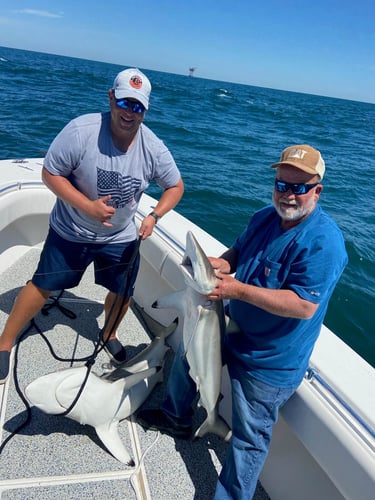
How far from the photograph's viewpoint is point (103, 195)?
109 inches

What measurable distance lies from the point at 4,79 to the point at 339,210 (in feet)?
85.1

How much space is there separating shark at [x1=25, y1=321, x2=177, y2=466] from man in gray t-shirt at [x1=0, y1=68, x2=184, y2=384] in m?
0.56

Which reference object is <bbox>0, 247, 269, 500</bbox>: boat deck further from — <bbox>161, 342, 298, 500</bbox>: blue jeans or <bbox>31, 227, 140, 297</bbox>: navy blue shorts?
<bbox>31, 227, 140, 297</bbox>: navy blue shorts

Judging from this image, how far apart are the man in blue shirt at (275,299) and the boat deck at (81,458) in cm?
38

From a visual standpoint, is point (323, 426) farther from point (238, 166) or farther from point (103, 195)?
point (238, 166)

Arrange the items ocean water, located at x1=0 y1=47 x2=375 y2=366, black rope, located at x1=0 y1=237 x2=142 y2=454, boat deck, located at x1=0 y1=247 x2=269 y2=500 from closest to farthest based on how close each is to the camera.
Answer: boat deck, located at x1=0 y1=247 x2=269 y2=500 → black rope, located at x1=0 y1=237 x2=142 y2=454 → ocean water, located at x1=0 y1=47 x2=375 y2=366

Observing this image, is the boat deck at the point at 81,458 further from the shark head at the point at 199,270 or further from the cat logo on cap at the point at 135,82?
the cat logo on cap at the point at 135,82

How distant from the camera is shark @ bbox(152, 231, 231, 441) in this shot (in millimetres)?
2164

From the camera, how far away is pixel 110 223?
Answer: 2.90 m

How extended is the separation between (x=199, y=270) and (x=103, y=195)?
106 centimetres

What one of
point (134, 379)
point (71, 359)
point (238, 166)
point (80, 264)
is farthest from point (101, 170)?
point (238, 166)

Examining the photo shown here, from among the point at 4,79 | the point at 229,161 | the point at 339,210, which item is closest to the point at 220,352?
the point at 339,210

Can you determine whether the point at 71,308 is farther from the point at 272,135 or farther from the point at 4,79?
the point at 4,79

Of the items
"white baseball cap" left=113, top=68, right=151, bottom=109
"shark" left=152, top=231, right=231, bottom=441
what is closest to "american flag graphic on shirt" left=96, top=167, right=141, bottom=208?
"white baseball cap" left=113, top=68, right=151, bottom=109
